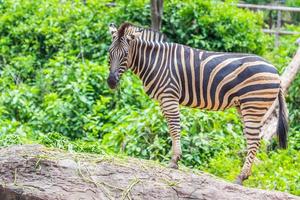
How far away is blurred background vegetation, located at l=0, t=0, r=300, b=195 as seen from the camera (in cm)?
950

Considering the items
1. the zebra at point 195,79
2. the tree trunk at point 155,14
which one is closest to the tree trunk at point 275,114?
the tree trunk at point 155,14

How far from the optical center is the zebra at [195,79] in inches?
289

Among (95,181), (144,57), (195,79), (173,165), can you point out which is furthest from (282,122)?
(95,181)

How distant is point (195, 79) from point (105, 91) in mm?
4575

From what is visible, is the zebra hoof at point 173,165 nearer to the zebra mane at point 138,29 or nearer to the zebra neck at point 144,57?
the zebra neck at point 144,57

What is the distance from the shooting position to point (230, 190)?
654 centimetres

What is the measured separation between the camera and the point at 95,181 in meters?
6.36

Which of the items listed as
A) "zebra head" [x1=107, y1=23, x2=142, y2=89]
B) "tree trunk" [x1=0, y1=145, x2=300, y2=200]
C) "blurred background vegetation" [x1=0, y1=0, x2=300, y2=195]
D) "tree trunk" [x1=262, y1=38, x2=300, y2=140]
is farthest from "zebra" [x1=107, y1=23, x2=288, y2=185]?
"tree trunk" [x1=262, y1=38, x2=300, y2=140]

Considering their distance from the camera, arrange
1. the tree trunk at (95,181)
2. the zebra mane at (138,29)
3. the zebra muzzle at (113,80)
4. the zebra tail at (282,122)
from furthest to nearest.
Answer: the zebra tail at (282,122)
the zebra mane at (138,29)
the zebra muzzle at (113,80)
the tree trunk at (95,181)

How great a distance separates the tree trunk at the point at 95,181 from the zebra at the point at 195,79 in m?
0.65

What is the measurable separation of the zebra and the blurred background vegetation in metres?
1.05

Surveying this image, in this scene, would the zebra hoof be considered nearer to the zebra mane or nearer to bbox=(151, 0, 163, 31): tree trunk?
the zebra mane

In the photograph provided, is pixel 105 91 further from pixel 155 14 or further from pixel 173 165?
pixel 173 165

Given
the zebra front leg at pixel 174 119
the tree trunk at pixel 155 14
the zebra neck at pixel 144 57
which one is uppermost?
the zebra neck at pixel 144 57
